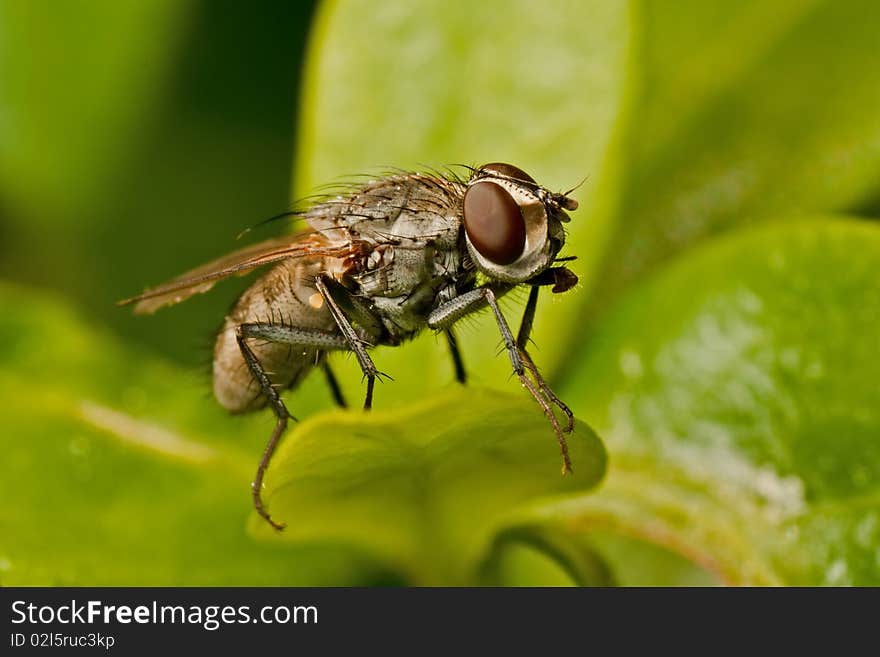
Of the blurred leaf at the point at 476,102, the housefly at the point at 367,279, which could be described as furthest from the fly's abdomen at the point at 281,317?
the blurred leaf at the point at 476,102

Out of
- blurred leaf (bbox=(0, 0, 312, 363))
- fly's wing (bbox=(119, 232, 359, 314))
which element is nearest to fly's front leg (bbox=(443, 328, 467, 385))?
fly's wing (bbox=(119, 232, 359, 314))

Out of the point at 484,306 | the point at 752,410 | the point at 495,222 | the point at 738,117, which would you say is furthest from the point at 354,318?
the point at 738,117

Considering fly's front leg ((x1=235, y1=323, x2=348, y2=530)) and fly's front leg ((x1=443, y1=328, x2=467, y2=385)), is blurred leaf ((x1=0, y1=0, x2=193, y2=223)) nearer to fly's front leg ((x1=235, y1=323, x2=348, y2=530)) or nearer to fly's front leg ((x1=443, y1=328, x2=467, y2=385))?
fly's front leg ((x1=235, y1=323, x2=348, y2=530))

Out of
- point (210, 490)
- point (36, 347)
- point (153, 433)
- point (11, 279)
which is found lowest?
point (210, 490)

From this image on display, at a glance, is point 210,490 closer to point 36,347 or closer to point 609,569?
point 36,347

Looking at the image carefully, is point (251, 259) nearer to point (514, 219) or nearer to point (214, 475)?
point (214, 475)

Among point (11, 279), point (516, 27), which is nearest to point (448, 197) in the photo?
point (516, 27)
